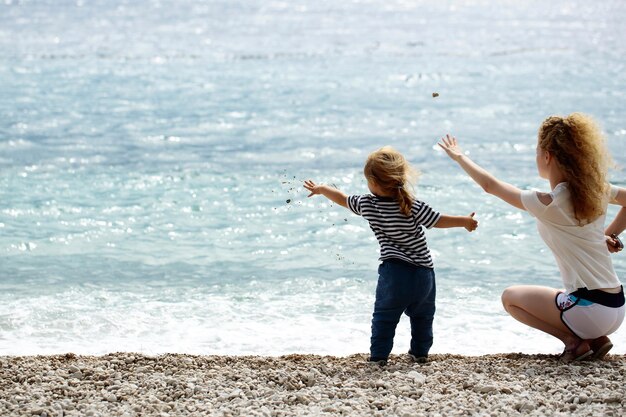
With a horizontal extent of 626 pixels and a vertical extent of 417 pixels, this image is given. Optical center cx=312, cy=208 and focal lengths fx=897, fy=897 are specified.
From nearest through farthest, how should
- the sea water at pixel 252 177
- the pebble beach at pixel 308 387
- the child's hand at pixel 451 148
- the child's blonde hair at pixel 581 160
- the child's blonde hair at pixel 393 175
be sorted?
the pebble beach at pixel 308 387
the child's blonde hair at pixel 581 160
the child's blonde hair at pixel 393 175
the child's hand at pixel 451 148
the sea water at pixel 252 177

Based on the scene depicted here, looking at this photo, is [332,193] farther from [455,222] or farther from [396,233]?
[455,222]

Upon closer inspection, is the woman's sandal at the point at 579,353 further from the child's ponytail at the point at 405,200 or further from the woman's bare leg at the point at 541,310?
the child's ponytail at the point at 405,200

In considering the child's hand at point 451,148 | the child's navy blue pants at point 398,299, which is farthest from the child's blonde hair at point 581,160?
the child's navy blue pants at point 398,299

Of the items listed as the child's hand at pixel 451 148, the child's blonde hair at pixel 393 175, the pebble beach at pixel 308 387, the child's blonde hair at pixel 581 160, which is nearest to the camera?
→ the pebble beach at pixel 308 387

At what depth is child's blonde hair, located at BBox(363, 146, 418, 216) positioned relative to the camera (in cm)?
483

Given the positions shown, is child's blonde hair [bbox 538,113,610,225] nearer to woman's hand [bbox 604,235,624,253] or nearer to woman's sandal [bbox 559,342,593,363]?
woman's hand [bbox 604,235,624,253]

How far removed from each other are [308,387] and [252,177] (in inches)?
281

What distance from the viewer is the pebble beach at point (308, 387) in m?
4.33

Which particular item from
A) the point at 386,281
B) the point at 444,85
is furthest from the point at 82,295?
the point at 444,85

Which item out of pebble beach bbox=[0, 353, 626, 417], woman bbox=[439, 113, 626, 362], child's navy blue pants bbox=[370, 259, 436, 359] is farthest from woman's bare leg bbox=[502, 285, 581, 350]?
child's navy blue pants bbox=[370, 259, 436, 359]

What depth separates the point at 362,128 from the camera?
15031 mm

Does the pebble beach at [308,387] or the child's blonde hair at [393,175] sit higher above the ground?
the child's blonde hair at [393,175]

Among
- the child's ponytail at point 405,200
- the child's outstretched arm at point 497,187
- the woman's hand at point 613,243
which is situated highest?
the child's outstretched arm at point 497,187

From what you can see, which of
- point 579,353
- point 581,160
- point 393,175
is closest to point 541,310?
point 579,353
